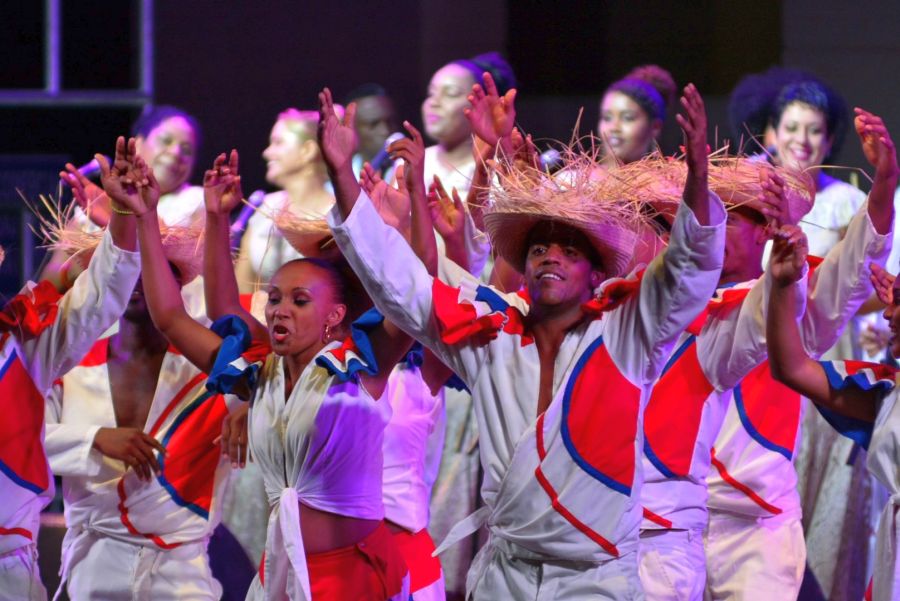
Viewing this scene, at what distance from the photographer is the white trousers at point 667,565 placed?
4141 millimetres

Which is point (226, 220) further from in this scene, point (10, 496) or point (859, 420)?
point (859, 420)

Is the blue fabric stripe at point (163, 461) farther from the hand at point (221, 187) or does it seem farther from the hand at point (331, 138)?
the hand at point (331, 138)

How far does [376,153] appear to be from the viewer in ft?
22.8

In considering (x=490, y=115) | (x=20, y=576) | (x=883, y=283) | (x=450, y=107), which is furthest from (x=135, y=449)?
(x=450, y=107)

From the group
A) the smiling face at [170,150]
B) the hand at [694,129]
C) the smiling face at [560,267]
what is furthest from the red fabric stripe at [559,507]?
the smiling face at [170,150]

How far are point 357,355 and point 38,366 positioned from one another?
1099mm

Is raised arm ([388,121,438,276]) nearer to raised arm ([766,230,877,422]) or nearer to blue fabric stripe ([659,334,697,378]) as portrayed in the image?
blue fabric stripe ([659,334,697,378])

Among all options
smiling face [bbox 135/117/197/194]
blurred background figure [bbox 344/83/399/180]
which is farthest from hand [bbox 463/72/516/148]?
smiling face [bbox 135/117/197/194]

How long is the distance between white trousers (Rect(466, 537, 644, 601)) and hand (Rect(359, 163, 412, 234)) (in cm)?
107

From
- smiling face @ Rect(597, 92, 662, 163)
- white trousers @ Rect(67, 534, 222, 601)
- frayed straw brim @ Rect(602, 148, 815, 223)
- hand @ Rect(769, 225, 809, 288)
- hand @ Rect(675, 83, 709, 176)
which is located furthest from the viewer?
smiling face @ Rect(597, 92, 662, 163)

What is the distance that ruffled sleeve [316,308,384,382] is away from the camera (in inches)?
151

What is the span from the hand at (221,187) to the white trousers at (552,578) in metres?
1.37

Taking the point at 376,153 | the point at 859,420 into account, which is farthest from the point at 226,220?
the point at 376,153

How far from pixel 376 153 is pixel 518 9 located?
3.20 ft
